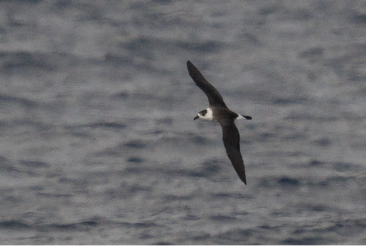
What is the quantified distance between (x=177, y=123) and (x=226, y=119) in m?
4.06

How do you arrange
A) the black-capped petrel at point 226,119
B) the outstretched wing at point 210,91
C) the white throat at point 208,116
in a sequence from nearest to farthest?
the black-capped petrel at point 226,119
the white throat at point 208,116
the outstretched wing at point 210,91

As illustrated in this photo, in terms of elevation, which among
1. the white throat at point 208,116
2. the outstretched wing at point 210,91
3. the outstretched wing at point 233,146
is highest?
the outstretched wing at point 210,91

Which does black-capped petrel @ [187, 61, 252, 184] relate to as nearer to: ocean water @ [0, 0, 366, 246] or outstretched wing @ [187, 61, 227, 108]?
outstretched wing @ [187, 61, 227, 108]

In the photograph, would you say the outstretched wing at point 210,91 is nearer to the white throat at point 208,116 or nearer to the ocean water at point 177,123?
the white throat at point 208,116

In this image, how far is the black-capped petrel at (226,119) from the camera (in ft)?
47.0

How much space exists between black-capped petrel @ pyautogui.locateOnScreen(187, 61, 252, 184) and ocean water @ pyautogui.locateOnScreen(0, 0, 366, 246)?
6.19 feet

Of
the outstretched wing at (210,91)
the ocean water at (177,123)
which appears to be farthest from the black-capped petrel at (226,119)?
the ocean water at (177,123)

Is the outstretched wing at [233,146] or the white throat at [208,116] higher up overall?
the white throat at [208,116]

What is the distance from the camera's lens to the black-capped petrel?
14312 millimetres

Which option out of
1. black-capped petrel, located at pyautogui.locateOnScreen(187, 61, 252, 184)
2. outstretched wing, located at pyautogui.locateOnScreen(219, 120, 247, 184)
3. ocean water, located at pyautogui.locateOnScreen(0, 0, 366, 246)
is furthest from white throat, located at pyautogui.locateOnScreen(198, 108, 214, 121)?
ocean water, located at pyautogui.locateOnScreen(0, 0, 366, 246)

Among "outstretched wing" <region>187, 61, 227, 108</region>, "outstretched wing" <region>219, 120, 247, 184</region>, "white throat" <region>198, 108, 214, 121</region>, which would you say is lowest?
"outstretched wing" <region>219, 120, 247, 184</region>

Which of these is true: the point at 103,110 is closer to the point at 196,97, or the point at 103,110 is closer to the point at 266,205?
the point at 196,97

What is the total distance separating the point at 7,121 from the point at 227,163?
488 cm

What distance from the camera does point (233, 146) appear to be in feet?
47.7
